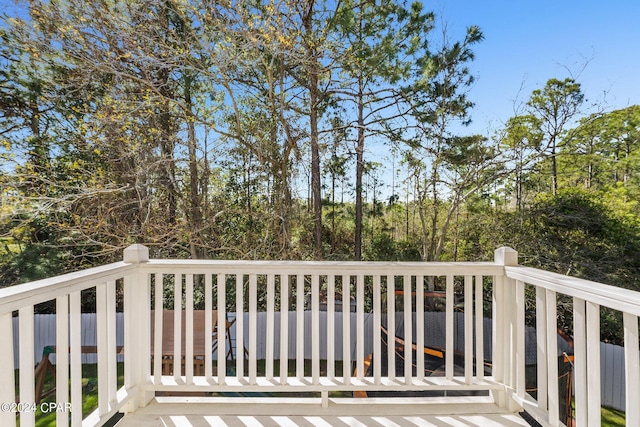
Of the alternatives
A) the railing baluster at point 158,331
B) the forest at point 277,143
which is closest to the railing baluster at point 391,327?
the railing baluster at point 158,331

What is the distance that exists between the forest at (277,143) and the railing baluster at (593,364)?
3.40 metres

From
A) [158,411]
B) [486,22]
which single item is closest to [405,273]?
[158,411]

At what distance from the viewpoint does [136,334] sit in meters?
1.84

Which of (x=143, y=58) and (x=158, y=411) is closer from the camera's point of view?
(x=158, y=411)

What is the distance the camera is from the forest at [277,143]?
165 inches

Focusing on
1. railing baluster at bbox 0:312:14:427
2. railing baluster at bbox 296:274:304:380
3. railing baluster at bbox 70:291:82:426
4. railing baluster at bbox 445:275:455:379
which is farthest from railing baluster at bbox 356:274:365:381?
railing baluster at bbox 0:312:14:427

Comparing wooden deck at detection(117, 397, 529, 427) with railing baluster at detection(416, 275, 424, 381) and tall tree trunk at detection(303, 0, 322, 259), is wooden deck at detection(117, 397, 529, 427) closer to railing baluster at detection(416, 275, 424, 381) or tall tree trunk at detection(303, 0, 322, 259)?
railing baluster at detection(416, 275, 424, 381)

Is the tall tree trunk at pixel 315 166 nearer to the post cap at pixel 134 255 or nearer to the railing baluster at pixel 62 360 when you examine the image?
the post cap at pixel 134 255

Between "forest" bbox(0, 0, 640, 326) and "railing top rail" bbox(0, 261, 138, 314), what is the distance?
9.31ft

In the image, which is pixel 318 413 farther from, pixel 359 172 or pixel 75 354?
pixel 359 172

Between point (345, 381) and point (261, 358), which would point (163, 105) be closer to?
point (261, 358)

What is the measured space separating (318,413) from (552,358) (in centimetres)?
132

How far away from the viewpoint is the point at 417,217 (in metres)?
4.87

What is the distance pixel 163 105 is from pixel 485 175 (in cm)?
497
